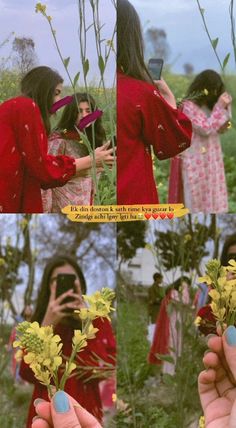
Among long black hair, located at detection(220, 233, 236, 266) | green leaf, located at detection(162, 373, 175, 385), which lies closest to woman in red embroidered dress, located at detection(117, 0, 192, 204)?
long black hair, located at detection(220, 233, 236, 266)

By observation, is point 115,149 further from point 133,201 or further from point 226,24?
point 226,24

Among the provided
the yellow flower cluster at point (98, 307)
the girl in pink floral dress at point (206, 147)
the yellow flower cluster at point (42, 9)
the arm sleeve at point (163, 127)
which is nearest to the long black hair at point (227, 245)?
the girl in pink floral dress at point (206, 147)

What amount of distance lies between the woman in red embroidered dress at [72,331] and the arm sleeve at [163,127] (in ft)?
1.85

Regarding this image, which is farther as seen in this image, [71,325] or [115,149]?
[71,325]

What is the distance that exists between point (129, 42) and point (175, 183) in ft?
1.53

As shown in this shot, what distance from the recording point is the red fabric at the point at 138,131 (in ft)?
7.02

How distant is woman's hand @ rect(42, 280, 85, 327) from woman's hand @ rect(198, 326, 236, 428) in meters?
1.14

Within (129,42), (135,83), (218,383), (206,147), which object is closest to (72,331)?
(206,147)

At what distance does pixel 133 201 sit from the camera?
7.05 ft

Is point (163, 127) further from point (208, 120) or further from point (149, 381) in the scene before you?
point (149, 381)

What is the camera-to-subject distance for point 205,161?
7.49 ft

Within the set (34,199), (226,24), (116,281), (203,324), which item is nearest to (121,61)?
(226,24)

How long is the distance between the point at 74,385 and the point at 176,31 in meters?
1.24

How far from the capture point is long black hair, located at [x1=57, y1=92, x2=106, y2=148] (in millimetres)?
2139
